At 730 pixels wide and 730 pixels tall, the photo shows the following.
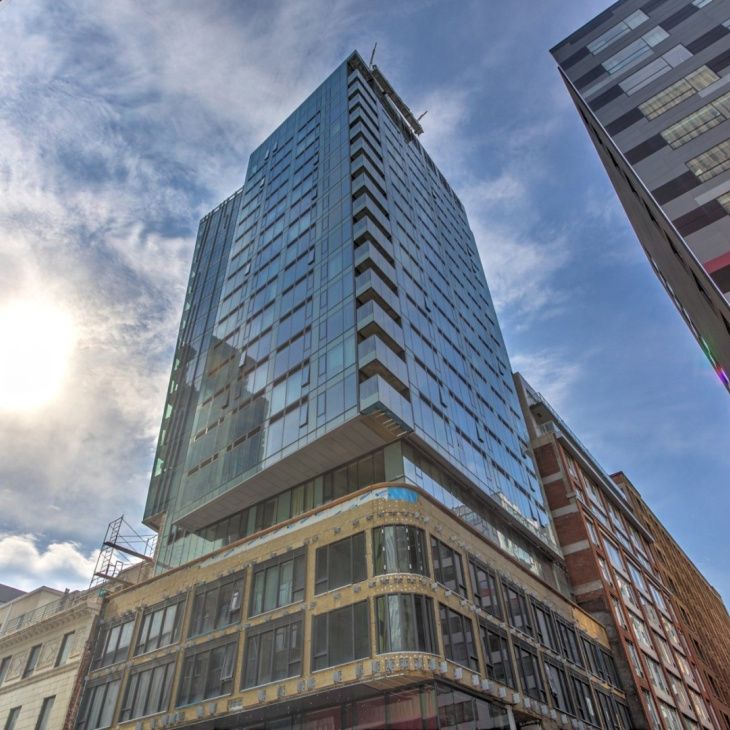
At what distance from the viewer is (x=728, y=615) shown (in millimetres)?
119500

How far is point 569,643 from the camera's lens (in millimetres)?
35938

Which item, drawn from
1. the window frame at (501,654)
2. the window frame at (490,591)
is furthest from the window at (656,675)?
the window frame at (501,654)

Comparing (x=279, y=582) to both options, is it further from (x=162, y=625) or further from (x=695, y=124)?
(x=695, y=124)

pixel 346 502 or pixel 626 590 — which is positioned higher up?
pixel 626 590

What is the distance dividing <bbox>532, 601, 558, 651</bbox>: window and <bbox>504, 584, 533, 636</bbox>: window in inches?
38.7

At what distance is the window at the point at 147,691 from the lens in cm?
2936

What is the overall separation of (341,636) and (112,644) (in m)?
18.6

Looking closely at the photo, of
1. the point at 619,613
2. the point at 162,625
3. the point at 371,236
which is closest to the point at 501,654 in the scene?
the point at 162,625

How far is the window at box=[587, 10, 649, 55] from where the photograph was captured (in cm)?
5159

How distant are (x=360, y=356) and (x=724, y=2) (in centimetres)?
4048

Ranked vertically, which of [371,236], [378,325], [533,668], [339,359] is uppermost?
[371,236]

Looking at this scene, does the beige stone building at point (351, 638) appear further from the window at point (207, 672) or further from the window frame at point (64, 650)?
the window frame at point (64, 650)

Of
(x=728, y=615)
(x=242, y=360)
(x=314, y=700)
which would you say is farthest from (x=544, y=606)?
(x=728, y=615)

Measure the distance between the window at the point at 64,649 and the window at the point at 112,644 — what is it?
2291 mm
